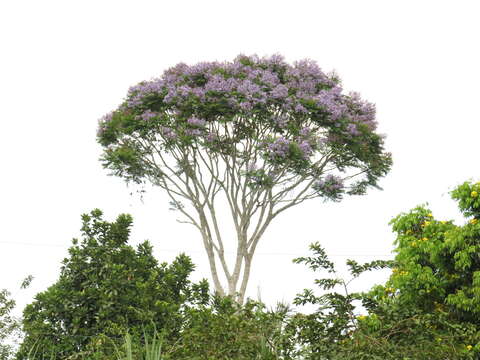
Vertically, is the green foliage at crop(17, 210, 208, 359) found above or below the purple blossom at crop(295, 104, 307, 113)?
below

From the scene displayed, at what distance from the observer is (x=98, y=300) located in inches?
272

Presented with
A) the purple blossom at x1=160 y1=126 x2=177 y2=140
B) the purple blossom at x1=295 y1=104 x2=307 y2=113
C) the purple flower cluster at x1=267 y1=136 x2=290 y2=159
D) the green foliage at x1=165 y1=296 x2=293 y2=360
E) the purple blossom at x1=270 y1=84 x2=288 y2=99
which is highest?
the purple blossom at x1=270 y1=84 x2=288 y2=99

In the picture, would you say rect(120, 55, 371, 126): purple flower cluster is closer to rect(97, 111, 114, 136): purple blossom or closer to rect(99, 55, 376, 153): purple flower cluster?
rect(99, 55, 376, 153): purple flower cluster

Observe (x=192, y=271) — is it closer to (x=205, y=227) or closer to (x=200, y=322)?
(x=200, y=322)

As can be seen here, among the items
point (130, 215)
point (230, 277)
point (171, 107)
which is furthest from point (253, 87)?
point (130, 215)

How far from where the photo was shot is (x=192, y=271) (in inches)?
308

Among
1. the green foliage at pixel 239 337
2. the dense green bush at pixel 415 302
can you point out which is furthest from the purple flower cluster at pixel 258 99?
the green foliage at pixel 239 337

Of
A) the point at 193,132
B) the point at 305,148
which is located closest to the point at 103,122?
the point at 193,132

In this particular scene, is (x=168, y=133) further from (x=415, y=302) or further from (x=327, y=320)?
(x=327, y=320)

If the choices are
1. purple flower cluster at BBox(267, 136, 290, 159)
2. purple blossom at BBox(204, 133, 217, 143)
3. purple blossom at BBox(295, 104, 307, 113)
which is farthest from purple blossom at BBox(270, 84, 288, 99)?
purple blossom at BBox(204, 133, 217, 143)

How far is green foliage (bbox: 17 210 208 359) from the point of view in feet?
22.2

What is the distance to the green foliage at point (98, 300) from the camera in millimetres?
6762

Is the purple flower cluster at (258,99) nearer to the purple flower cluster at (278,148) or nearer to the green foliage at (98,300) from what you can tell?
the purple flower cluster at (278,148)

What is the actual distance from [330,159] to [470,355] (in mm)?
12983
